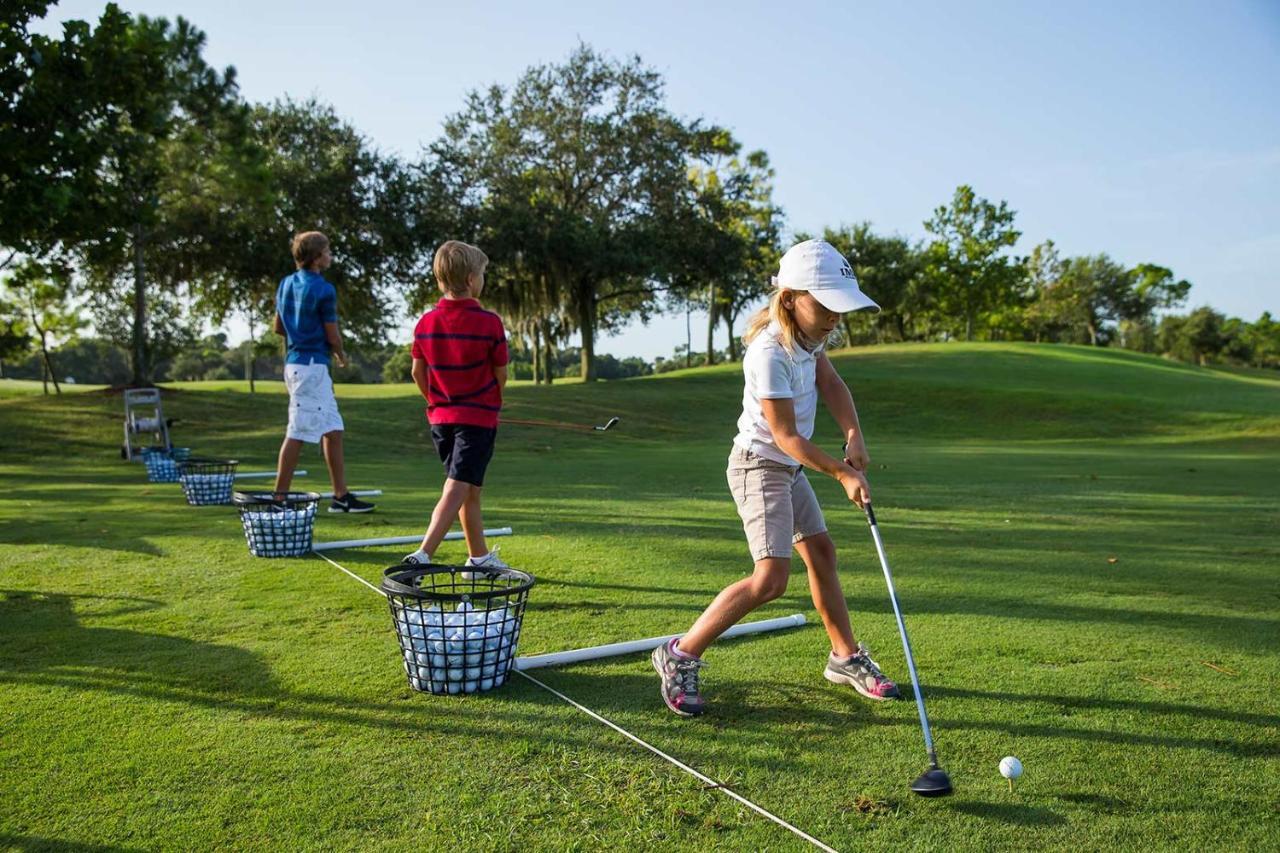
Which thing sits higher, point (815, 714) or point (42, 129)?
point (42, 129)

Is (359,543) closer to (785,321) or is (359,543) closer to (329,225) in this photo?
(785,321)

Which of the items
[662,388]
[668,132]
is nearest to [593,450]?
[662,388]

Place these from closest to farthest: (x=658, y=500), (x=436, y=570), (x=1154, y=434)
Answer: (x=436, y=570) → (x=658, y=500) → (x=1154, y=434)

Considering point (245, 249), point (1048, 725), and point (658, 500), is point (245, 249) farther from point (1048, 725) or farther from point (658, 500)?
point (1048, 725)

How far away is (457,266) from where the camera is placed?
5.55 m

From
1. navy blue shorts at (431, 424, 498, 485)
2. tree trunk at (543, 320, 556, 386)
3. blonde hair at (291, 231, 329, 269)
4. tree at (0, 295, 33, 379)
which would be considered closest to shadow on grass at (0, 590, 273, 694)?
navy blue shorts at (431, 424, 498, 485)

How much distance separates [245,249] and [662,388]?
563 inches

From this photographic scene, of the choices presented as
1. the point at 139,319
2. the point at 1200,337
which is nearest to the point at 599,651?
the point at 139,319

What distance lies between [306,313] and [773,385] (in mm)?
5434

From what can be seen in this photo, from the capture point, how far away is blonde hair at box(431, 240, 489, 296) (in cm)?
555

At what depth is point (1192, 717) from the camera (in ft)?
12.0

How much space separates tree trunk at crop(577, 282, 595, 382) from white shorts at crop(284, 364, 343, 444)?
29399mm

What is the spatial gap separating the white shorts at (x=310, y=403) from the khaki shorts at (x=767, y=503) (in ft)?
16.4

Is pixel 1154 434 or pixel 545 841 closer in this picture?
pixel 545 841
